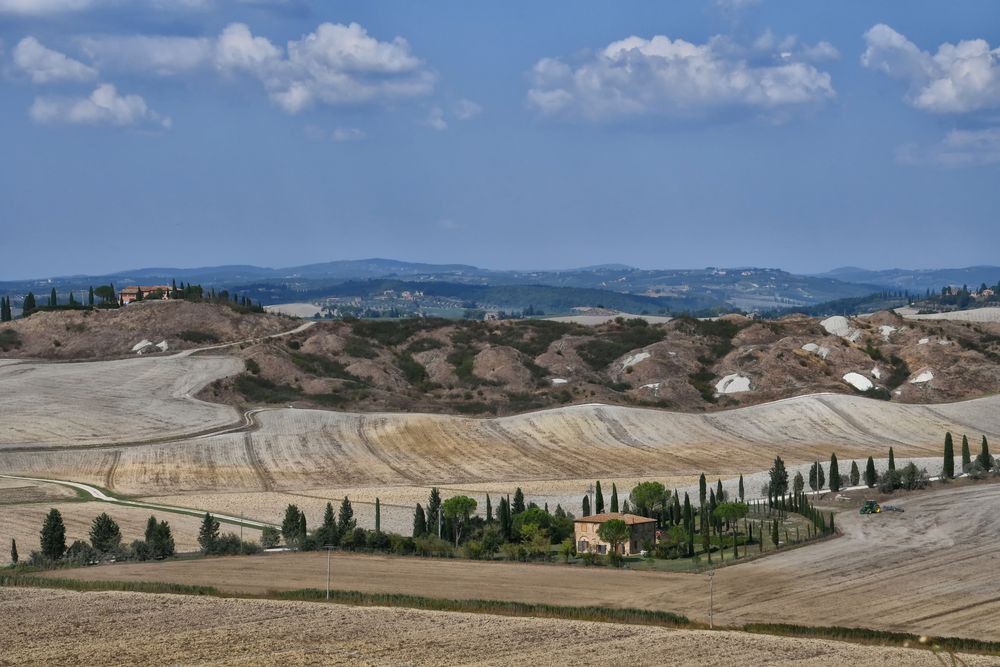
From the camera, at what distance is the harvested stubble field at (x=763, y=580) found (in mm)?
53969

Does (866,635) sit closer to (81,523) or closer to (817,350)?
(81,523)

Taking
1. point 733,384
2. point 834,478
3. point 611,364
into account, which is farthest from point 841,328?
point 834,478

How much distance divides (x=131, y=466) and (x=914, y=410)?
77.1 m

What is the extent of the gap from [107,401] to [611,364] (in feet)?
199

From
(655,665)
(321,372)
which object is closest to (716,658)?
(655,665)

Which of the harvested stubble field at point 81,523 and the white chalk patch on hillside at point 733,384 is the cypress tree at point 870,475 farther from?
the white chalk patch on hillside at point 733,384

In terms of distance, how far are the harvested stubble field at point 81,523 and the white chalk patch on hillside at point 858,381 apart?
88863 millimetres

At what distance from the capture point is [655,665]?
43906mm

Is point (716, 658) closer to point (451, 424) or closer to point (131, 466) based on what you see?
point (131, 466)

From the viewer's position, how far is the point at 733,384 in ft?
502

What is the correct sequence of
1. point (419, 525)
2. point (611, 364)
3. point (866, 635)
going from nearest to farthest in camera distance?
point (866, 635), point (419, 525), point (611, 364)

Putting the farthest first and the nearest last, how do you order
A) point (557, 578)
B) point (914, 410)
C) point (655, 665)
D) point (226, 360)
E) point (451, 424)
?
point (226, 360), point (914, 410), point (451, 424), point (557, 578), point (655, 665)

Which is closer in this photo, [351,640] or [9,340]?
[351,640]

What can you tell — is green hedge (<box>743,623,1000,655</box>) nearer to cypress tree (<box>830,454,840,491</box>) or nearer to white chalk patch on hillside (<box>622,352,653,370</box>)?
cypress tree (<box>830,454,840,491</box>)
